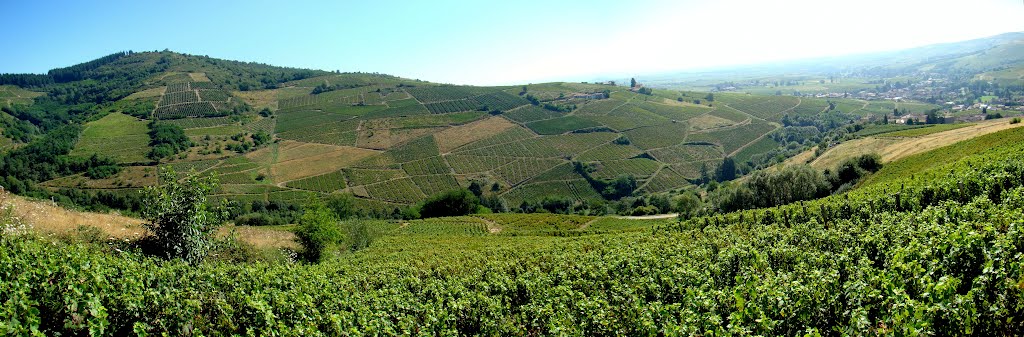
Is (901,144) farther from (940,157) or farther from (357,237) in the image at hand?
(357,237)

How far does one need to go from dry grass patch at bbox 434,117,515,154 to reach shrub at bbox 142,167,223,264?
13367cm

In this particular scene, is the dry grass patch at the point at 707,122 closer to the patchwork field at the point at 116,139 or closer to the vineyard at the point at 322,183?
the vineyard at the point at 322,183

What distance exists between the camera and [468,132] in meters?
176

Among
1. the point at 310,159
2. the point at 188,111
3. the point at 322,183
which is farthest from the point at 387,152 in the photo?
the point at 188,111

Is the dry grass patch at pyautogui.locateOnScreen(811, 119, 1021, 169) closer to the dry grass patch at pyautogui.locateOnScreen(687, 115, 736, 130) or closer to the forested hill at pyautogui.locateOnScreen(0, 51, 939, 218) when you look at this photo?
the forested hill at pyautogui.locateOnScreen(0, 51, 939, 218)

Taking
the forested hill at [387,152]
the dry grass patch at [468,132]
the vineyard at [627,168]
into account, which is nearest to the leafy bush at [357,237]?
the forested hill at [387,152]

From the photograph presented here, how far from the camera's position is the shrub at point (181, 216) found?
22.9m

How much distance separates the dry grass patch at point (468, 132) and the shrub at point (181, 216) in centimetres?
13367

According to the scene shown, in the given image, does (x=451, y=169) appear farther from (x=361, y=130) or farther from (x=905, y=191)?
(x=905, y=191)

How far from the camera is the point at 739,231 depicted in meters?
35.6

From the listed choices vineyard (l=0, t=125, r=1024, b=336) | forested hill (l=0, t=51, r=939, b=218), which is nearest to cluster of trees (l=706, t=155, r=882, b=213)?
forested hill (l=0, t=51, r=939, b=218)

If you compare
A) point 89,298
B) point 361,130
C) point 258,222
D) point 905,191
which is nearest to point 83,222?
point 89,298

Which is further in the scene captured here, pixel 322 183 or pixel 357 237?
pixel 322 183

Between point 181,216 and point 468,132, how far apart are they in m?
153
